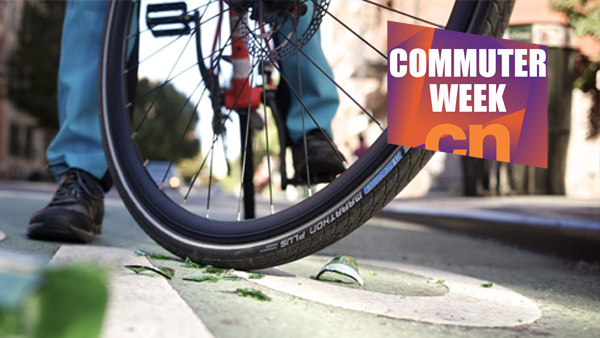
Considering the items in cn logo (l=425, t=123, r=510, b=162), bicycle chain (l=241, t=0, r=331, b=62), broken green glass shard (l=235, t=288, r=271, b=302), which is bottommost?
broken green glass shard (l=235, t=288, r=271, b=302)

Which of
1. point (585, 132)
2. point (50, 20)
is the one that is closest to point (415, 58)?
point (585, 132)

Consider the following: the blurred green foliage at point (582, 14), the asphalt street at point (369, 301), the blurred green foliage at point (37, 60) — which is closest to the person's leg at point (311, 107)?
the asphalt street at point (369, 301)

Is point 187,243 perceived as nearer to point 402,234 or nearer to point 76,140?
point 76,140

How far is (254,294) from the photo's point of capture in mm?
1116

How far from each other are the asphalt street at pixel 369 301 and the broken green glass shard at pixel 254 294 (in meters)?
0.02

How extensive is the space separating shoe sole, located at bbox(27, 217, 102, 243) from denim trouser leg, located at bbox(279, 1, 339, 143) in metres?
0.71

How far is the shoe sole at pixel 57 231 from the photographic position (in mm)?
1849

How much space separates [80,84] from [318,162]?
90 cm

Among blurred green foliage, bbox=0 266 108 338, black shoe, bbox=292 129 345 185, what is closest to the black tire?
black shoe, bbox=292 129 345 185

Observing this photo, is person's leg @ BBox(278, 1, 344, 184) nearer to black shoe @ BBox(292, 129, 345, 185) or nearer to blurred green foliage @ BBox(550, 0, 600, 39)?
black shoe @ BBox(292, 129, 345, 185)

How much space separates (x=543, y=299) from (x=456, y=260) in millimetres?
889

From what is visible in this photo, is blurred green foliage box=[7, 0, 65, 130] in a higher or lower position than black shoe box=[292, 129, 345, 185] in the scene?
higher

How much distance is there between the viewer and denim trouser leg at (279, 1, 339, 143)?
196 centimetres

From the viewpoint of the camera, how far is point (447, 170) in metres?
14.0
